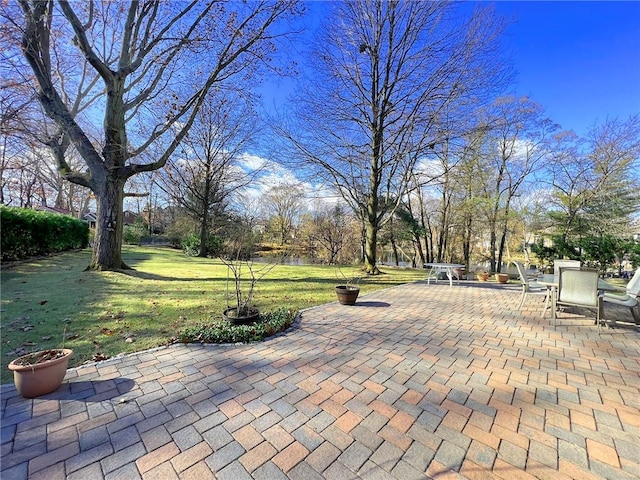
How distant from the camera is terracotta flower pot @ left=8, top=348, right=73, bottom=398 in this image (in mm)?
2102

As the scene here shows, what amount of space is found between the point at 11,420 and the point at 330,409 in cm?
224

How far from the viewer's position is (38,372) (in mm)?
2135

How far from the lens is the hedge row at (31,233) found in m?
8.02

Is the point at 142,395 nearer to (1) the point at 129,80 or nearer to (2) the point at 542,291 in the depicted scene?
(2) the point at 542,291

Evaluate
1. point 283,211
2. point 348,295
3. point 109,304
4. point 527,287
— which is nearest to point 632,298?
point 527,287

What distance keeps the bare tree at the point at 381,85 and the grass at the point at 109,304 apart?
16.7 ft

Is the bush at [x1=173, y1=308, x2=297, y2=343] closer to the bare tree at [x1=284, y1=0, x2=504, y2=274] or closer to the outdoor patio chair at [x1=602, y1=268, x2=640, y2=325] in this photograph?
the outdoor patio chair at [x1=602, y1=268, x2=640, y2=325]

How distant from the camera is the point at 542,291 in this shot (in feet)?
19.7

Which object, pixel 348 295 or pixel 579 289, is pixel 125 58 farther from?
pixel 579 289

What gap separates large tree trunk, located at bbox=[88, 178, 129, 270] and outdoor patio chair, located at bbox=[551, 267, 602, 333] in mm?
10421

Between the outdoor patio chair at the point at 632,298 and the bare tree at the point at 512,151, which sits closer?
the outdoor patio chair at the point at 632,298

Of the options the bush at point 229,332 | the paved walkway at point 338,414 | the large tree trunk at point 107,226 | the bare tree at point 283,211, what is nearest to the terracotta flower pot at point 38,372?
the paved walkway at point 338,414

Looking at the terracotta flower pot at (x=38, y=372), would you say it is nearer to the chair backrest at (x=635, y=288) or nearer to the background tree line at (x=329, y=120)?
the background tree line at (x=329, y=120)

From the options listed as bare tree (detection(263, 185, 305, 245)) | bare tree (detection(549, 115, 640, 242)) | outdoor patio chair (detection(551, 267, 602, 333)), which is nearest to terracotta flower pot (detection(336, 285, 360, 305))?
outdoor patio chair (detection(551, 267, 602, 333))
